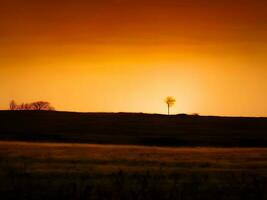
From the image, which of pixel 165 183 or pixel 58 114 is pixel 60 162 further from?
pixel 58 114

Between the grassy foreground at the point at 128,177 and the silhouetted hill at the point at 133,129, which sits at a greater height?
the silhouetted hill at the point at 133,129

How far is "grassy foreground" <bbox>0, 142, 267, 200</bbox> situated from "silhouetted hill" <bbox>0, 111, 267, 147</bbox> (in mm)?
15794

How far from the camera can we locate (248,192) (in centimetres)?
1633

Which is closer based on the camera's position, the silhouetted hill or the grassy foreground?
the grassy foreground

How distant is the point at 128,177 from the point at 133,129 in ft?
119

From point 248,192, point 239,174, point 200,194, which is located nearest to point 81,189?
point 200,194

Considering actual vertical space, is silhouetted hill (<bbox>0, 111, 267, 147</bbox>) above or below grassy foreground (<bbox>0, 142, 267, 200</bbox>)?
above

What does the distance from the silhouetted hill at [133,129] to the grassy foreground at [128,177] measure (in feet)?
51.8

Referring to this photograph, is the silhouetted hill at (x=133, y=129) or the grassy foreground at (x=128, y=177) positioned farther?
the silhouetted hill at (x=133, y=129)

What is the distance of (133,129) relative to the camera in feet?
182

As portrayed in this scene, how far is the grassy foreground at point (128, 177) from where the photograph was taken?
15.6 meters

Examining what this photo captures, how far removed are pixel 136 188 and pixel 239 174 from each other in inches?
230

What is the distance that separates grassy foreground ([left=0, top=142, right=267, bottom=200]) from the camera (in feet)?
51.0

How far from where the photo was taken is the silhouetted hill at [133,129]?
46.3m
